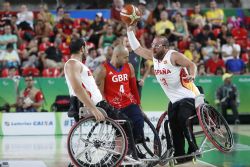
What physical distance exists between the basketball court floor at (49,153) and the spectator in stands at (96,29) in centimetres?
494

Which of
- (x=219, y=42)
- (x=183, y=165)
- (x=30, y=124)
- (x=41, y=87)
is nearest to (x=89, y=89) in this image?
(x=183, y=165)

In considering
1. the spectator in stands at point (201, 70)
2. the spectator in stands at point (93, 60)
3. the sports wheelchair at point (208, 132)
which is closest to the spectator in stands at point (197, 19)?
the spectator in stands at point (201, 70)

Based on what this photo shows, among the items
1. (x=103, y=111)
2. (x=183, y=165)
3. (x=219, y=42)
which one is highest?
(x=219, y=42)

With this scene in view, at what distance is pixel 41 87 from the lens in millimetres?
17891

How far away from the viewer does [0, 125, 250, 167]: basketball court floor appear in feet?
35.0

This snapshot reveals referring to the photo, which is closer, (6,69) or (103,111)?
(103,111)

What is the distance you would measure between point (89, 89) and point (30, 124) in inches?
310

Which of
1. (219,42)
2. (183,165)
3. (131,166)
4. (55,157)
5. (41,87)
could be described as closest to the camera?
A: (131,166)

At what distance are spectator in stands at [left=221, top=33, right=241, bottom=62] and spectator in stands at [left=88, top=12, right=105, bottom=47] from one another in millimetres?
3822

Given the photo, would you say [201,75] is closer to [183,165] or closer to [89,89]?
[183,165]

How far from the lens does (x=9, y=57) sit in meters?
18.9

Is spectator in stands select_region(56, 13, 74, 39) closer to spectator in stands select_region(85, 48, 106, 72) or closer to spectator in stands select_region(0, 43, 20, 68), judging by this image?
spectator in stands select_region(0, 43, 20, 68)

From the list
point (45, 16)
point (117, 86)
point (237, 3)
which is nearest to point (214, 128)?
point (117, 86)

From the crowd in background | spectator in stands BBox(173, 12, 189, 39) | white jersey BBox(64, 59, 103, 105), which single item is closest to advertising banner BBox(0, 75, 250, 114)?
the crowd in background
